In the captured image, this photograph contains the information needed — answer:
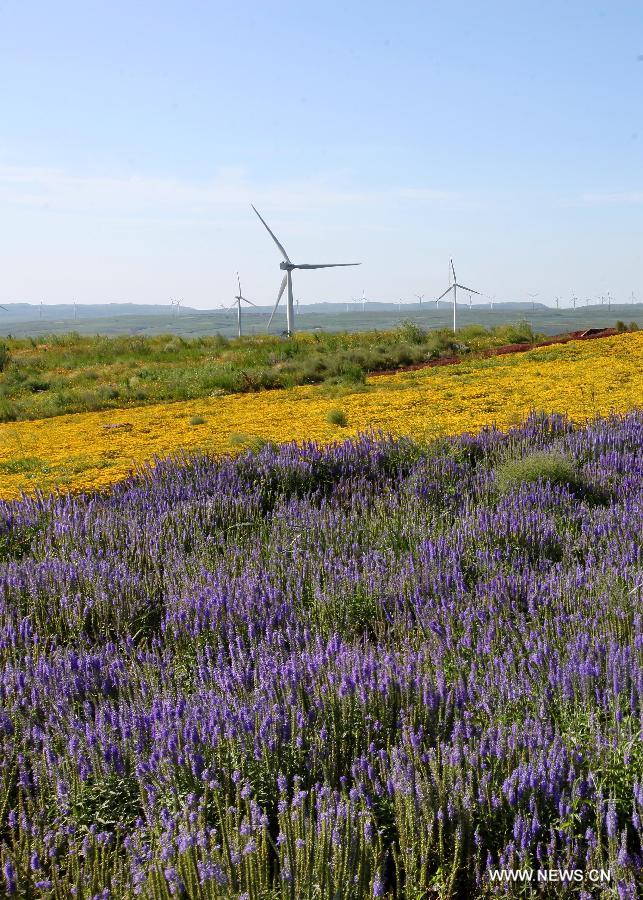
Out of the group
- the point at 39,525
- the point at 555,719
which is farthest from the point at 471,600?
the point at 39,525

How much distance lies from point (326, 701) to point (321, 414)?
953 centimetres

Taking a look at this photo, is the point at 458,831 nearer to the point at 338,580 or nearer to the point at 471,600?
the point at 471,600

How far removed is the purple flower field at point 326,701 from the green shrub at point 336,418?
4853mm

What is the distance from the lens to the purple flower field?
8.59 feet

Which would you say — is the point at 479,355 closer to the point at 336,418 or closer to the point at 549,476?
the point at 336,418

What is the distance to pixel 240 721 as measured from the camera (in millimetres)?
3230

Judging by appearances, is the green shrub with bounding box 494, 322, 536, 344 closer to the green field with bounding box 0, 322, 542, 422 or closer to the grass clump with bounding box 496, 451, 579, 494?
the green field with bounding box 0, 322, 542, 422

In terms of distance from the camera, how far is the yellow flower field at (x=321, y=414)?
33.7ft

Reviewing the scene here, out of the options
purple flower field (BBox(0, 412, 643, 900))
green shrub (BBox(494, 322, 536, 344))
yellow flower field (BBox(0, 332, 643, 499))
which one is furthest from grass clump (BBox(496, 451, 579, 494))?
green shrub (BBox(494, 322, 536, 344))

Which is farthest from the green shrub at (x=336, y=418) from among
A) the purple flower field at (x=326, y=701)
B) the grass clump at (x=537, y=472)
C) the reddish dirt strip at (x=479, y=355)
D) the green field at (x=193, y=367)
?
the reddish dirt strip at (x=479, y=355)

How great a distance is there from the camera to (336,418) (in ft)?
38.4

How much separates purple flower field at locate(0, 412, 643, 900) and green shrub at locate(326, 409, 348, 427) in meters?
4.85

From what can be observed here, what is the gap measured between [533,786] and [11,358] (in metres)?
26.7

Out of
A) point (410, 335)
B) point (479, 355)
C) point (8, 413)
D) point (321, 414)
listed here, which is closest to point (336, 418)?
point (321, 414)
